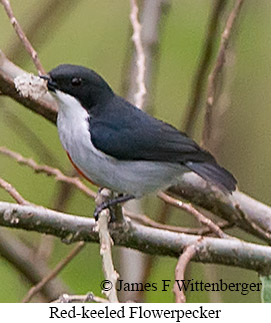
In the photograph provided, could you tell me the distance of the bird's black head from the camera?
3.79 metres

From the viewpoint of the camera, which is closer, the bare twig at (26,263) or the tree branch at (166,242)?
the tree branch at (166,242)

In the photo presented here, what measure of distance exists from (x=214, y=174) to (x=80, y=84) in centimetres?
69

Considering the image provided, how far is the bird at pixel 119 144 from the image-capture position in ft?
12.8

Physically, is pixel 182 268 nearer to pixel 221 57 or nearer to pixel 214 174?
pixel 214 174

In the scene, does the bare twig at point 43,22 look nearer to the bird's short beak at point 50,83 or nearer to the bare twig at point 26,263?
the bare twig at point 26,263

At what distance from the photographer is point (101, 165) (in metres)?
3.91

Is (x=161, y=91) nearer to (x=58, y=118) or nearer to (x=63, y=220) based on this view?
(x=58, y=118)

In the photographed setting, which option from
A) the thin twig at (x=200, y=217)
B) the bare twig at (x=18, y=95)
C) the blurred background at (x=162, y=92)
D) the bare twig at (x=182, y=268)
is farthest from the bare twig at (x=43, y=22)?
the bare twig at (x=182, y=268)

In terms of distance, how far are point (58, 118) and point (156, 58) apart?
94 cm

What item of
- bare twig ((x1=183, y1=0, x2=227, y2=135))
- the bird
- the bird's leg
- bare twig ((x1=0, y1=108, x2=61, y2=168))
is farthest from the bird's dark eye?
bare twig ((x1=0, y1=108, x2=61, y2=168))

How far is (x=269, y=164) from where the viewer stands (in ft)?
22.9

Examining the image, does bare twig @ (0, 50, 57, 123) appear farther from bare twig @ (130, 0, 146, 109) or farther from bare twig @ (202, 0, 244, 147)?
bare twig @ (202, 0, 244, 147)

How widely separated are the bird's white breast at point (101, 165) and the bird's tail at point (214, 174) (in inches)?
4.1
